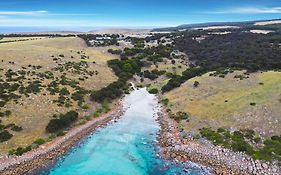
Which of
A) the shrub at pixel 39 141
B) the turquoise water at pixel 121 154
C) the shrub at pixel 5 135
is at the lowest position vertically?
→ the turquoise water at pixel 121 154

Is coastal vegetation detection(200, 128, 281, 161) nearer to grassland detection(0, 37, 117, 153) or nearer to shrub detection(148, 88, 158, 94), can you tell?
grassland detection(0, 37, 117, 153)

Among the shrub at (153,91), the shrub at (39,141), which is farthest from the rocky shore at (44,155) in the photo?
the shrub at (153,91)

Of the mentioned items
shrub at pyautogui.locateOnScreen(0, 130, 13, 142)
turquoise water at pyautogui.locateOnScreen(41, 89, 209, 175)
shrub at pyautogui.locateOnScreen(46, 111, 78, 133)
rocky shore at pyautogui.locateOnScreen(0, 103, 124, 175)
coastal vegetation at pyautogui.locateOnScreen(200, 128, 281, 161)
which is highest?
shrub at pyautogui.locateOnScreen(0, 130, 13, 142)

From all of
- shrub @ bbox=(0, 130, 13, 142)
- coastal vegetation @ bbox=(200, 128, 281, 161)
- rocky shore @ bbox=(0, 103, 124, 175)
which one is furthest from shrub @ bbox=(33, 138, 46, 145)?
coastal vegetation @ bbox=(200, 128, 281, 161)

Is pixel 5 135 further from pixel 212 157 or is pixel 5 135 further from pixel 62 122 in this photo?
pixel 212 157

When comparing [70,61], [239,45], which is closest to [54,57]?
[70,61]

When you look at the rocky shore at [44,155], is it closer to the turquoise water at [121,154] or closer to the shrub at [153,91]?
the turquoise water at [121,154]

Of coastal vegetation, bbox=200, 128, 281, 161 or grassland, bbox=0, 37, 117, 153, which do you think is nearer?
coastal vegetation, bbox=200, 128, 281, 161

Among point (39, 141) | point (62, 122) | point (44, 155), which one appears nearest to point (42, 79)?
point (62, 122)
